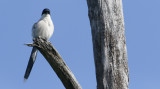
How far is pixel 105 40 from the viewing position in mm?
4227

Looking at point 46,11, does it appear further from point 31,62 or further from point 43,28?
point 31,62

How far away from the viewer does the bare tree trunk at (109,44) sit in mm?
4152

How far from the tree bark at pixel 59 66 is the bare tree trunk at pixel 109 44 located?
416 mm

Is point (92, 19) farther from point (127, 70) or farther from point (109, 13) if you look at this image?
point (127, 70)

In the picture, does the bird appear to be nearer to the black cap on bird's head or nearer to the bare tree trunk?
the black cap on bird's head

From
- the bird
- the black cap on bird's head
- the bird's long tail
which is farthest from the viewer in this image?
the black cap on bird's head

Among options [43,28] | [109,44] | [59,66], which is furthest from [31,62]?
[109,44]

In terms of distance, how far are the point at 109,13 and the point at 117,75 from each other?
89 cm

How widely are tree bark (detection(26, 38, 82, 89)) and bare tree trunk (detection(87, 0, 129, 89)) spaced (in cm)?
42

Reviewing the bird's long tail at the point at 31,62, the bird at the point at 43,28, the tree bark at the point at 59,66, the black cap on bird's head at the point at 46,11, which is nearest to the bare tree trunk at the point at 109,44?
the tree bark at the point at 59,66

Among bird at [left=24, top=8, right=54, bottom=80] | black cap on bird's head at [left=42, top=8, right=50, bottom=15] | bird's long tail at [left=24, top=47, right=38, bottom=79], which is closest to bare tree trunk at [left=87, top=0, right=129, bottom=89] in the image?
bird's long tail at [left=24, top=47, right=38, bottom=79]

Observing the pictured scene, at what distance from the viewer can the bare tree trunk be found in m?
4.15

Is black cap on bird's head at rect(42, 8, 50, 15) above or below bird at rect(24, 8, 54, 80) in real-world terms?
above

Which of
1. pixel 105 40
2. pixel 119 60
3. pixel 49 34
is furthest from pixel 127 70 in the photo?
pixel 49 34
